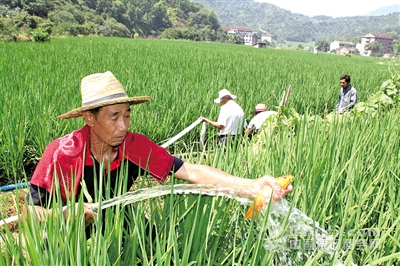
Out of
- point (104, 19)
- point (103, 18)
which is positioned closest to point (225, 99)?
point (103, 18)

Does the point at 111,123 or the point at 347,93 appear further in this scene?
the point at 347,93

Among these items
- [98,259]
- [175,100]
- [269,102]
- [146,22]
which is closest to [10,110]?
[175,100]

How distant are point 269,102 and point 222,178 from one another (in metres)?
4.16

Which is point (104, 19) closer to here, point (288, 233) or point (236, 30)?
point (288, 233)

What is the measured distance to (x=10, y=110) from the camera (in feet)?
10.0

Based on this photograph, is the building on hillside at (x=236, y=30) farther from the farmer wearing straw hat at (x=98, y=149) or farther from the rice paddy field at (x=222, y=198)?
the farmer wearing straw hat at (x=98, y=149)

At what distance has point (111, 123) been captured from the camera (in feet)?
4.28

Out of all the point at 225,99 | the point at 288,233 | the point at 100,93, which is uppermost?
the point at 100,93

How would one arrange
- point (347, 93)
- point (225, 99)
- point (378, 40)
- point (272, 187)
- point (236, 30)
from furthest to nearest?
point (236, 30) → point (378, 40) → point (347, 93) → point (225, 99) → point (272, 187)

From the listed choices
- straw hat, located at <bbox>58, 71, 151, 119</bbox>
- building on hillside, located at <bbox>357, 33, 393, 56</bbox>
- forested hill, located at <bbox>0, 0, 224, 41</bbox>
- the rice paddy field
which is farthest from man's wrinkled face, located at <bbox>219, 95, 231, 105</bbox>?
A: building on hillside, located at <bbox>357, 33, 393, 56</bbox>

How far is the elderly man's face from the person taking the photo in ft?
4.28

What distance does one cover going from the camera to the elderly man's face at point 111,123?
1305mm

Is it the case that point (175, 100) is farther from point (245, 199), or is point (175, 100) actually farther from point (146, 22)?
point (146, 22)

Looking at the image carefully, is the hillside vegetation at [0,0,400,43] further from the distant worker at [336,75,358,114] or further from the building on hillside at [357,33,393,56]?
the building on hillside at [357,33,393,56]
